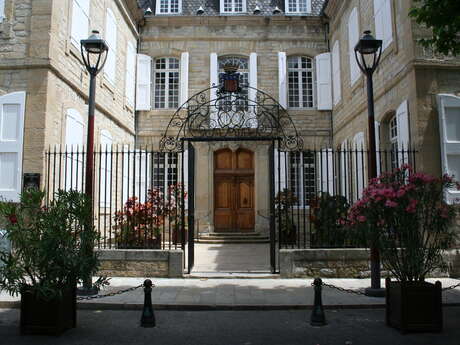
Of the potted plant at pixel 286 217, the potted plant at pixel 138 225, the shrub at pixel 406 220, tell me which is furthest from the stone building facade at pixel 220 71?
the shrub at pixel 406 220

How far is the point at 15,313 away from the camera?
5836 millimetres

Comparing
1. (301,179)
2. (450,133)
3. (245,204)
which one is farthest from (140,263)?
(301,179)

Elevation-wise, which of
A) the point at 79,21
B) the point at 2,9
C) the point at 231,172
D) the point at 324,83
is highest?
the point at 79,21

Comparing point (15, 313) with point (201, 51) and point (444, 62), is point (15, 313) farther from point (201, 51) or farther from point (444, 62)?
point (201, 51)

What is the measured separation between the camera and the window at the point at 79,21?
9.61m

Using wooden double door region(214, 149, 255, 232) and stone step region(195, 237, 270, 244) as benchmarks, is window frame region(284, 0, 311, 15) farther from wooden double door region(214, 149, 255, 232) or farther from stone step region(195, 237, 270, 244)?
stone step region(195, 237, 270, 244)

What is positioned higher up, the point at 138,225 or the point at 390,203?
the point at 390,203

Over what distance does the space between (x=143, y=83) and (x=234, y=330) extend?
11150 mm

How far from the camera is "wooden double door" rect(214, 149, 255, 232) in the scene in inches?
568

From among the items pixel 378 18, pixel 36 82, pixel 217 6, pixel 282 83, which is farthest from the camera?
pixel 217 6

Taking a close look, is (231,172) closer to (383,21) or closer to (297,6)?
(297,6)

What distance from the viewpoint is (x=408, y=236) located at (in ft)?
17.0

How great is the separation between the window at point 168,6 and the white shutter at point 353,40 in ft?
20.8

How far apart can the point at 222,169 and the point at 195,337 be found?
33.3ft
